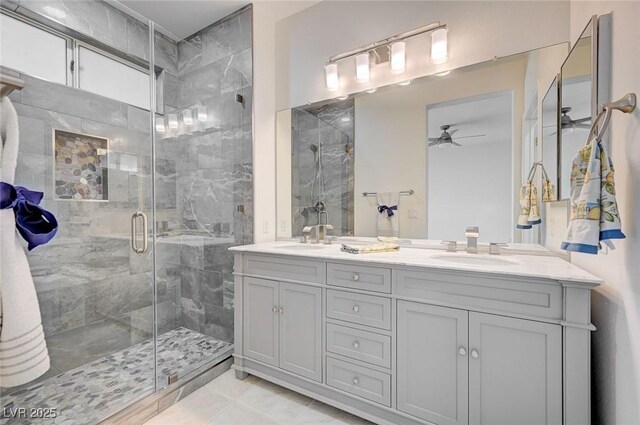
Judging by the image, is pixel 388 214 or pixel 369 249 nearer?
pixel 369 249

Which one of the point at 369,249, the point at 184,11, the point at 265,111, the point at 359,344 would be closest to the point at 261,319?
the point at 359,344

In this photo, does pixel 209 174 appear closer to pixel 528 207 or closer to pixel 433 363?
pixel 433 363

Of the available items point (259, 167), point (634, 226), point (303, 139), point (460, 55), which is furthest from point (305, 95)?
point (634, 226)

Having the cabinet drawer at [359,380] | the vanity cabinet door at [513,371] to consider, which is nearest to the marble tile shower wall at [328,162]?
the cabinet drawer at [359,380]

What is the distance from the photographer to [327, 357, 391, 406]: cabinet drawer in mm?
1445

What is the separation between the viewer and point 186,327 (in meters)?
2.65

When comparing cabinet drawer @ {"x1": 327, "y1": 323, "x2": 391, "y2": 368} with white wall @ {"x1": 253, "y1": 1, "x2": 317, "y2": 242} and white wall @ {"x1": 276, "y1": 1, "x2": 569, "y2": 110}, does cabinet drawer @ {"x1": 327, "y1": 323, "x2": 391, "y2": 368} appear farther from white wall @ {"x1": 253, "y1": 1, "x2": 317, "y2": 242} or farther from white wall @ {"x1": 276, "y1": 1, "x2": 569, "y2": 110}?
white wall @ {"x1": 276, "y1": 1, "x2": 569, "y2": 110}

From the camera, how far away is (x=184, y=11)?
2.36m

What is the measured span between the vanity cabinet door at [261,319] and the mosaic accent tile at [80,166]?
1.38 meters

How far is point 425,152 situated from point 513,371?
1.29m

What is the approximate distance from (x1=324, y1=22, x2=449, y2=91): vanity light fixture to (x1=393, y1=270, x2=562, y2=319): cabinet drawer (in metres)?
1.37

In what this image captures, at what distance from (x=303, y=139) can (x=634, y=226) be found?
2043mm

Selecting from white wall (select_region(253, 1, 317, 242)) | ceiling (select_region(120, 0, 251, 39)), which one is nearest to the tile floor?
white wall (select_region(253, 1, 317, 242))

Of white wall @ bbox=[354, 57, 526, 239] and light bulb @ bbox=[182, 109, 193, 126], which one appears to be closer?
white wall @ bbox=[354, 57, 526, 239]
